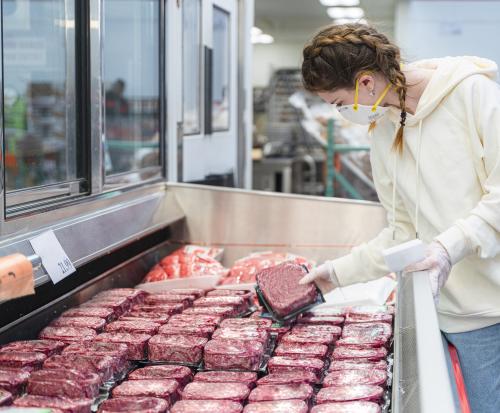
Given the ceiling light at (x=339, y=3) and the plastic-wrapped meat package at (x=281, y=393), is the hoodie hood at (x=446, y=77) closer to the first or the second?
the plastic-wrapped meat package at (x=281, y=393)

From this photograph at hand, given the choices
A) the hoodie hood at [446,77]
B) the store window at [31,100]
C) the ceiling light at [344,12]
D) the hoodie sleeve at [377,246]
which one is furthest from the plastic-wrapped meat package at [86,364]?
the ceiling light at [344,12]

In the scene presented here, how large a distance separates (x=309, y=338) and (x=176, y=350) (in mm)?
480

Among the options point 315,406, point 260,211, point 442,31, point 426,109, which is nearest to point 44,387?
point 315,406

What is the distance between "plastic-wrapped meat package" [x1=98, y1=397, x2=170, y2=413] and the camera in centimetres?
192

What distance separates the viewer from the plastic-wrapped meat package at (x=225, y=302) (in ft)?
9.88

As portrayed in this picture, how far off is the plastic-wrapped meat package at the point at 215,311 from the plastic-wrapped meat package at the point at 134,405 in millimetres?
902

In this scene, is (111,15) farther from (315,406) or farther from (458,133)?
(315,406)

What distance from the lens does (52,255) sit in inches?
95.7

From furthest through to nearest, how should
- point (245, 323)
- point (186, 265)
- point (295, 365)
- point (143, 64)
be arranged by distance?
point (143, 64) → point (186, 265) → point (245, 323) → point (295, 365)

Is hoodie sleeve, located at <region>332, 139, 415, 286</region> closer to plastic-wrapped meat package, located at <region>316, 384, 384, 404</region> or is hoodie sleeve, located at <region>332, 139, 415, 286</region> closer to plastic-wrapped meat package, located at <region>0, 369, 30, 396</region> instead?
plastic-wrapped meat package, located at <region>316, 384, 384, 404</region>

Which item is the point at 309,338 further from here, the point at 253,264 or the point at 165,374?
the point at 253,264

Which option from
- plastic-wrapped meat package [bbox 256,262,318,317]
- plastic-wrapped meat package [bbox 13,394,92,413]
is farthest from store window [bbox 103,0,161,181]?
plastic-wrapped meat package [bbox 13,394,92,413]

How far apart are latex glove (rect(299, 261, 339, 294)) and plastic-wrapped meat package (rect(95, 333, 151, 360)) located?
0.66 meters

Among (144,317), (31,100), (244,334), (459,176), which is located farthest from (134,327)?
(31,100)
